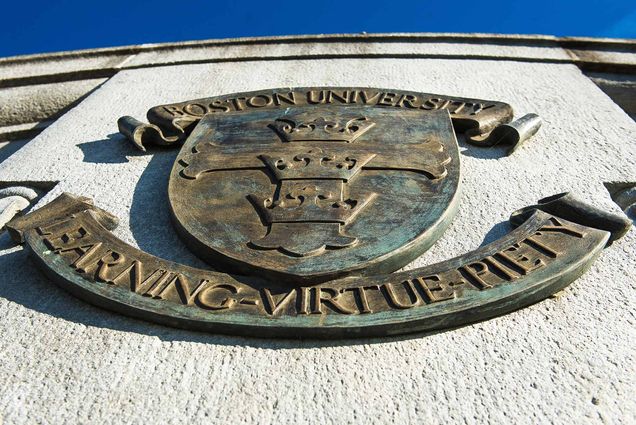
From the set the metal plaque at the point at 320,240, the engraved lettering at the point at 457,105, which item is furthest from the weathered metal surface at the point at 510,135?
the engraved lettering at the point at 457,105

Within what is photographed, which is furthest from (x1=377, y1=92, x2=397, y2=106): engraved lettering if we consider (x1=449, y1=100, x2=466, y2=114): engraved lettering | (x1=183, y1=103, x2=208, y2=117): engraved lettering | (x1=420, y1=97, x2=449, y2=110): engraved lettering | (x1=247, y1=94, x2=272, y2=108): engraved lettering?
(x1=183, y1=103, x2=208, y2=117): engraved lettering

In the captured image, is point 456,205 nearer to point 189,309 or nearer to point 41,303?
point 189,309

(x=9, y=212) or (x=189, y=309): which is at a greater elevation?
(x=9, y=212)

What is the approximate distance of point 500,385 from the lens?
1.59 m

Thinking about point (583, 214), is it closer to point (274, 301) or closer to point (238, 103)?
point (274, 301)

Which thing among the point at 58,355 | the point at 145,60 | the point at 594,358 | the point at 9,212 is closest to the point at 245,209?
the point at 58,355

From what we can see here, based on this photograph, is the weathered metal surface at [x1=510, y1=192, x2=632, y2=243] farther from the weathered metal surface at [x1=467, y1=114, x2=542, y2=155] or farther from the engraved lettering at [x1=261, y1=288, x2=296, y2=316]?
the engraved lettering at [x1=261, y1=288, x2=296, y2=316]

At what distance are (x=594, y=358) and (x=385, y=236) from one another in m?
0.68

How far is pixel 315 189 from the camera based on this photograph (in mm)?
2176

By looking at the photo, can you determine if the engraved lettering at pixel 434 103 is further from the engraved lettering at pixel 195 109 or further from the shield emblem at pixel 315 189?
the engraved lettering at pixel 195 109

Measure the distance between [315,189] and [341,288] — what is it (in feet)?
1.61

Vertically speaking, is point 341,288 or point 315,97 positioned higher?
point 315,97

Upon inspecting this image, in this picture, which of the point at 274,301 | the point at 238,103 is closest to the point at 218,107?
the point at 238,103

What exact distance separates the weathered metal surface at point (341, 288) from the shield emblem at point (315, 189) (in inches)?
3.1
